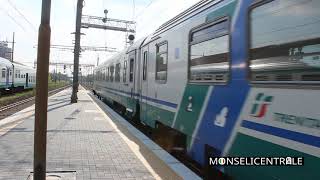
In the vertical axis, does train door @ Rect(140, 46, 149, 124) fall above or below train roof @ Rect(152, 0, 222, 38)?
below

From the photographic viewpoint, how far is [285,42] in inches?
177

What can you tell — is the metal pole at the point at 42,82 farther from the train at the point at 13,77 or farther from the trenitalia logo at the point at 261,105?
the train at the point at 13,77

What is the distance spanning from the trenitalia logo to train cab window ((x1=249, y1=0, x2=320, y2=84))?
0.55ft

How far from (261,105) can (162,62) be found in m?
5.43

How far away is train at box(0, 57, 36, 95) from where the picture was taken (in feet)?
130

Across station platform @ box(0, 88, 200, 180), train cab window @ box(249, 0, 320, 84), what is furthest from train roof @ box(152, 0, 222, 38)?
station platform @ box(0, 88, 200, 180)

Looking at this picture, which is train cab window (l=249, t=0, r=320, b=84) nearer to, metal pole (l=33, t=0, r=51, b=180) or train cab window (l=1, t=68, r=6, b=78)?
metal pole (l=33, t=0, r=51, b=180)

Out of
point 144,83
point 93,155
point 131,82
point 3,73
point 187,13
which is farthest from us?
point 3,73

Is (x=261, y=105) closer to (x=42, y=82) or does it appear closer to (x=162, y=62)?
(x=42, y=82)

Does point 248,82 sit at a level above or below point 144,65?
below

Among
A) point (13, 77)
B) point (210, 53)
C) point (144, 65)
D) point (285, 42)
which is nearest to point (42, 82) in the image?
point (210, 53)

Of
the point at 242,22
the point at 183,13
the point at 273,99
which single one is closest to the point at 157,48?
the point at 183,13

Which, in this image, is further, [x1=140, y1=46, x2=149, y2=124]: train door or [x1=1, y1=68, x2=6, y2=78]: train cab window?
[x1=1, y1=68, x2=6, y2=78]: train cab window

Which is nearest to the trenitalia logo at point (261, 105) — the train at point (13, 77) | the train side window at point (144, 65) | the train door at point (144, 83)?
the train door at point (144, 83)
